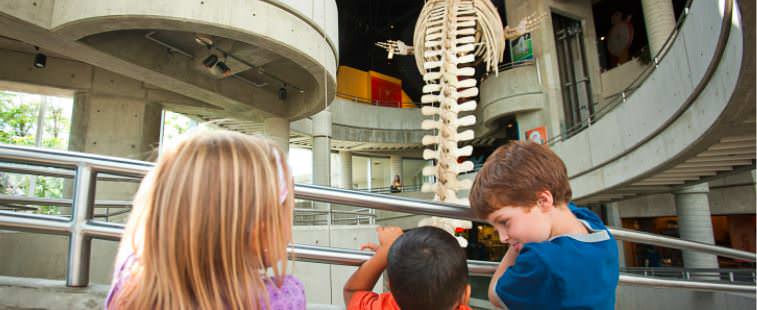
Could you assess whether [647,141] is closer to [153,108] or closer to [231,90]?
[231,90]

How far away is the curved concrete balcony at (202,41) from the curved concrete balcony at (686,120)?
178 inches

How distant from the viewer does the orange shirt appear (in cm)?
132

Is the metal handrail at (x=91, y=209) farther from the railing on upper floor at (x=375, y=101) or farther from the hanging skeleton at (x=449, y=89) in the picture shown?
the railing on upper floor at (x=375, y=101)

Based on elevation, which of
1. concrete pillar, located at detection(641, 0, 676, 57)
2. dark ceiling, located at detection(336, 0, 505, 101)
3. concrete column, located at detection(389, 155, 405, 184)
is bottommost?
concrete column, located at detection(389, 155, 405, 184)

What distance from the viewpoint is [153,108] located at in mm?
8844

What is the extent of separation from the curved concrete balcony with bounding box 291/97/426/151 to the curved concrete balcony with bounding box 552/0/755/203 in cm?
980

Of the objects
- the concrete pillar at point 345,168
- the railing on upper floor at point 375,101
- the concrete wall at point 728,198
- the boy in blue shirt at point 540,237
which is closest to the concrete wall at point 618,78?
the concrete wall at point 728,198

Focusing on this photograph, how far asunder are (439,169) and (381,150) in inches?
710

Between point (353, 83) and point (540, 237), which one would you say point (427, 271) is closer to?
point (540, 237)

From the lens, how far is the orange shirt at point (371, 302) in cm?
132

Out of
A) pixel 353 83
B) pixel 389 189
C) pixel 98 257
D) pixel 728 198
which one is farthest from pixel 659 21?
pixel 98 257

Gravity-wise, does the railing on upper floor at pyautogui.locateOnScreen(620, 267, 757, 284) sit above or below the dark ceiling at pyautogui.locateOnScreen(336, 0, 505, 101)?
below

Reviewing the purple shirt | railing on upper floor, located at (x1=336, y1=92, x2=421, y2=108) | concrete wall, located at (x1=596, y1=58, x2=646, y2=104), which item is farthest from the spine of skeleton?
railing on upper floor, located at (x1=336, y1=92, x2=421, y2=108)

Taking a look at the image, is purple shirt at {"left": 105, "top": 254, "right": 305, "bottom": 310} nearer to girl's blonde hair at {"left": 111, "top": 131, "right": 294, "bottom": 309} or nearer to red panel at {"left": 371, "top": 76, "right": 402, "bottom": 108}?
girl's blonde hair at {"left": 111, "top": 131, "right": 294, "bottom": 309}
